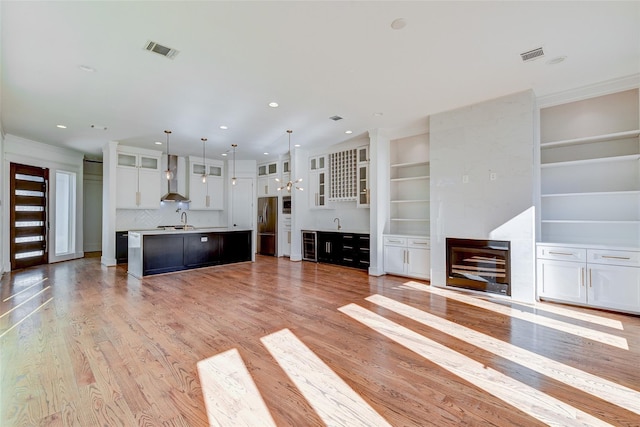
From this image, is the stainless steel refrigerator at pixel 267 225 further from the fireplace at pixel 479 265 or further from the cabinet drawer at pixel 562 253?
the cabinet drawer at pixel 562 253

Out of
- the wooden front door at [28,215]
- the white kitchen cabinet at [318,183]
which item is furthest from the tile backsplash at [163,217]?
the white kitchen cabinet at [318,183]

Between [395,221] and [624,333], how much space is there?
3.83 m

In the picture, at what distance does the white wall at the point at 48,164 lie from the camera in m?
6.16

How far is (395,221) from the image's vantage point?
634cm

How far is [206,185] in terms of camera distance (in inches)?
351

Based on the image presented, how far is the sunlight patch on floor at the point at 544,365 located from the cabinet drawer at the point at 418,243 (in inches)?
77.0

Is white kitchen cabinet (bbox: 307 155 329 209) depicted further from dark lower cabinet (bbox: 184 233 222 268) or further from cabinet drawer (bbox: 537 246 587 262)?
cabinet drawer (bbox: 537 246 587 262)

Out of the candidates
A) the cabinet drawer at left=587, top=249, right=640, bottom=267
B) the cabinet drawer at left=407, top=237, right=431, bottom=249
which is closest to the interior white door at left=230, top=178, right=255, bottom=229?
the cabinet drawer at left=407, top=237, right=431, bottom=249

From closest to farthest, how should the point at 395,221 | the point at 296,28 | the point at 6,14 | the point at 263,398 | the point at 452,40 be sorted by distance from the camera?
the point at 263,398 < the point at 6,14 < the point at 296,28 < the point at 452,40 < the point at 395,221

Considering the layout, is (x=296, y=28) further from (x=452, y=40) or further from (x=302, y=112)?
(x=302, y=112)

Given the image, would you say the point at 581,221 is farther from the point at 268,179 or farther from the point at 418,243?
the point at 268,179

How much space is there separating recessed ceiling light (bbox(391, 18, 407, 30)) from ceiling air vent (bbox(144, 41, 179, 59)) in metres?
2.28

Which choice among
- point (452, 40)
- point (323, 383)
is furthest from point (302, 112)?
point (323, 383)

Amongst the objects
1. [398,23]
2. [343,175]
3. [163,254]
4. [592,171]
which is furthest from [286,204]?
[592,171]
